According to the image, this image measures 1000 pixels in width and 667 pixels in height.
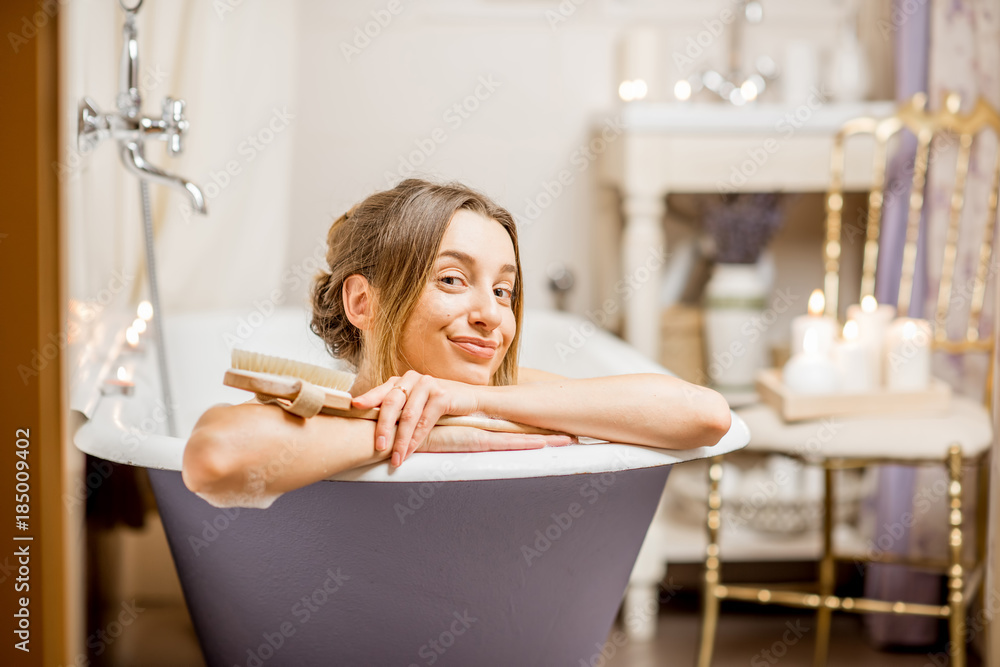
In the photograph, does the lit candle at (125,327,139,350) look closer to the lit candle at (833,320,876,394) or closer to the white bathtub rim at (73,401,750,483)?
the white bathtub rim at (73,401,750,483)

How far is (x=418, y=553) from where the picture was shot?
96 cm

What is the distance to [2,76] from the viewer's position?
671 mm

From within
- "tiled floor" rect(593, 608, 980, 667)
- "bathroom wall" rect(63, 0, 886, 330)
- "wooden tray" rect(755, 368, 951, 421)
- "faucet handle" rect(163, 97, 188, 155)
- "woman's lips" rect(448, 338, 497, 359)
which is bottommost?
"tiled floor" rect(593, 608, 980, 667)

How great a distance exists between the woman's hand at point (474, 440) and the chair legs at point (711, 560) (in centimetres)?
78

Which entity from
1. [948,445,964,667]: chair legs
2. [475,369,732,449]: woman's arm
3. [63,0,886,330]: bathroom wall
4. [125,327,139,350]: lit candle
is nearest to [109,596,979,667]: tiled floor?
[948,445,964,667]: chair legs

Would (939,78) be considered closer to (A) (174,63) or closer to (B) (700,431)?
(B) (700,431)

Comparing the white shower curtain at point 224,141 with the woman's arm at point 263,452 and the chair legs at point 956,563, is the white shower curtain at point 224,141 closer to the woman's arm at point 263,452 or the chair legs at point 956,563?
the woman's arm at point 263,452

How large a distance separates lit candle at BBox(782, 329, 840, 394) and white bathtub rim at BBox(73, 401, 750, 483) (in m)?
0.72

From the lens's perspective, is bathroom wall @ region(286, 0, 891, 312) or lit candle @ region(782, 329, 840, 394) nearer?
lit candle @ region(782, 329, 840, 394)

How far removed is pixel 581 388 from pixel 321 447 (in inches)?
10.8

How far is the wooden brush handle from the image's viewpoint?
2.58 ft

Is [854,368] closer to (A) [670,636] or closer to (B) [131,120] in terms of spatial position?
(A) [670,636]

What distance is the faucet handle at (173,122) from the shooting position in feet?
4.27

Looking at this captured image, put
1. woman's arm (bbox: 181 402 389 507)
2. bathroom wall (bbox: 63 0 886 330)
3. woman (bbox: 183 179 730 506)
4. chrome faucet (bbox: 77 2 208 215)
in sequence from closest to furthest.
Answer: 1. woman's arm (bbox: 181 402 389 507)
2. woman (bbox: 183 179 730 506)
3. chrome faucet (bbox: 77 2 208 215)
4. bathroom wall (bbox: 63 0 886 330)
